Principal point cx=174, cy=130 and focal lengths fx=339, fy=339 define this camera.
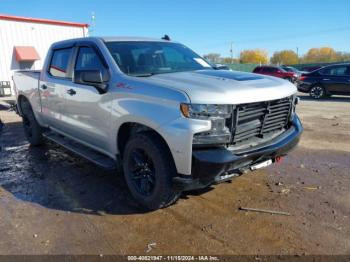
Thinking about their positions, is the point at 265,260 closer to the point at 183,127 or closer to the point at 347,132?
the point at 183,127

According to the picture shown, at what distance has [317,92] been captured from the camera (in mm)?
16031

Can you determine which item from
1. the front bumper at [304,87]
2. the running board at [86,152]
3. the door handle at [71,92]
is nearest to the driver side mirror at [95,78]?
the door handle at [71,92]

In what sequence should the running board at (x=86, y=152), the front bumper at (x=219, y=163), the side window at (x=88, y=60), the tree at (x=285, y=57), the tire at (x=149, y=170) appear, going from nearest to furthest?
the front bumper at (x=219, y=163), the tire at (x=149, y=170), the running board at (x=86, y=152), the side window at (x=88, y=60), the tree at (x=285, y=57)

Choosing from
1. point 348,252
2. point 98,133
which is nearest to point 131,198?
point 98,133

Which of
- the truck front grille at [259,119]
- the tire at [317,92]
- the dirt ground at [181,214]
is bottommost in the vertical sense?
the dirt ground at [181,214]

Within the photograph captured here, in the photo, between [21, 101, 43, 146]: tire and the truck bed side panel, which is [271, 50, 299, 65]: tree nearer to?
the truck bed side panel

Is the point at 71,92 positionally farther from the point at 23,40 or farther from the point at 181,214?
the point at 23,40

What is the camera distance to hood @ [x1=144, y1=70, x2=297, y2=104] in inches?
129

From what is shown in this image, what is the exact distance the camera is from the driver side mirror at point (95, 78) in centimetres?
402

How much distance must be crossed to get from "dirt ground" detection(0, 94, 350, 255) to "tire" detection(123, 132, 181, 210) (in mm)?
222

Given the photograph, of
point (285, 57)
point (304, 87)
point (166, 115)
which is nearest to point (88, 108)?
point (166, 115)

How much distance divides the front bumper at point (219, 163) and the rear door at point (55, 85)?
2.74 metres

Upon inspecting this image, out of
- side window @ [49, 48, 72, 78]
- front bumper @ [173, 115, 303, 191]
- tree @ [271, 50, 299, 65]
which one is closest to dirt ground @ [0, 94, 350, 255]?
front bumper @ [173, 115, 303, 191]

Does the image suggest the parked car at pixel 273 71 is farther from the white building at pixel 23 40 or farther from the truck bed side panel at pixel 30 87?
the truck bed side panel at pixel 30 87
